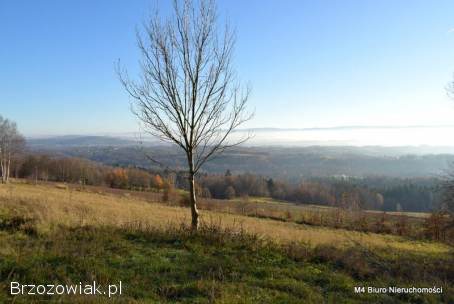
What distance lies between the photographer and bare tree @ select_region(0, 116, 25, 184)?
2014 inches

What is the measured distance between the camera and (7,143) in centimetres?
5238

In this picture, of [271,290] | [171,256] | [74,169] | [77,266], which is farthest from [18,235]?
[74,169]

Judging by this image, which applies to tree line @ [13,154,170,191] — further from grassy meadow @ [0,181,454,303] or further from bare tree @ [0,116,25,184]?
grassy meadow @ [0,181,454,303]

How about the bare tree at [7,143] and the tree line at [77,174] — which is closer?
the bare tree at [7,143]

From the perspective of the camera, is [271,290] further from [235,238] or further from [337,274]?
[235,238]

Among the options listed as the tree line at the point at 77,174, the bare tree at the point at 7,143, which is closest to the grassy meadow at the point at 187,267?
the bare tree at the point at 7,143

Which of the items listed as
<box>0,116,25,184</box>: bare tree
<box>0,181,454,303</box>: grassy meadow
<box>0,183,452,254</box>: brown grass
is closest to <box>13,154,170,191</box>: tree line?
<box>0,116,25,184</box>: bare tree

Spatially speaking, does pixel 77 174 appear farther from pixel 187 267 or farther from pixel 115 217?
pixel 187 267

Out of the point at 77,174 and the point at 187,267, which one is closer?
the point at 187,267

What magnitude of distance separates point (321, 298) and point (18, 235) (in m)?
6.28

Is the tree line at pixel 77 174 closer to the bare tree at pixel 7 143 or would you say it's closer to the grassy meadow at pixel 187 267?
the bare tree at pixel 7 143

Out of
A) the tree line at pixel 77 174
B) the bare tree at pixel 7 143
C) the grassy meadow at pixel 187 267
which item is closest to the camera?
the grassy meadow at pixel 187 267

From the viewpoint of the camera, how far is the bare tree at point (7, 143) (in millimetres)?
51156

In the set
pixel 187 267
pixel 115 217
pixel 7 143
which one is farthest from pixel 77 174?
pixel 187 267
